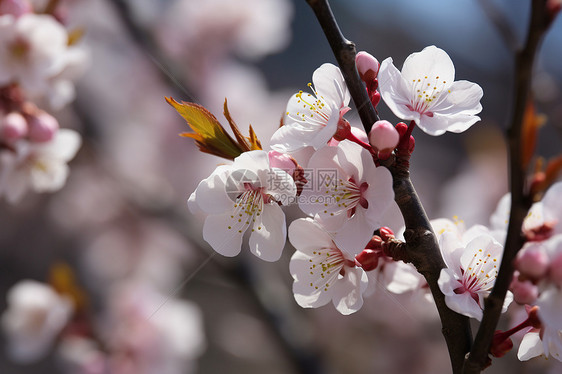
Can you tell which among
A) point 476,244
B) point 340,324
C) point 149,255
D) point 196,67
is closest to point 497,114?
point 340,324

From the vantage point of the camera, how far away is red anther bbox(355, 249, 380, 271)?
0.61m

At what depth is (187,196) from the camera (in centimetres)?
267

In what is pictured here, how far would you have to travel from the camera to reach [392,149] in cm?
53

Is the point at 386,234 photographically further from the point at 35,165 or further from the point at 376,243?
the point at 35,165

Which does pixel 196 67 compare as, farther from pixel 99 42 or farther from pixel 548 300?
pixel 548 300

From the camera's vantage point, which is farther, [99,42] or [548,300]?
[99,42]

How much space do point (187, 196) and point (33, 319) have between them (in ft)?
3.95

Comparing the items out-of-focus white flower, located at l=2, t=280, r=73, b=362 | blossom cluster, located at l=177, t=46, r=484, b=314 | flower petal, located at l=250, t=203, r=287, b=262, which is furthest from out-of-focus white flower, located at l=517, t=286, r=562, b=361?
out-of-focus white flower, located at l=2, t=280, r=73, b=362

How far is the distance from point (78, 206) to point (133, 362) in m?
1.68

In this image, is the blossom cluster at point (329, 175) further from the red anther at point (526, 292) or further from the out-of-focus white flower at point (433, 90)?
the red anther at point (526, 292)

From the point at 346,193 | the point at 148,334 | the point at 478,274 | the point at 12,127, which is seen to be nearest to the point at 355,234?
the point at 346,193

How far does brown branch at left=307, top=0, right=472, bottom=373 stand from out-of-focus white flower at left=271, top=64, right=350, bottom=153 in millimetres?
31

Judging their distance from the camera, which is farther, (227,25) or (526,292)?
(227,25)

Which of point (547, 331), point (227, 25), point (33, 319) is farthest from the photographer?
point (227, 25)
